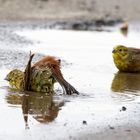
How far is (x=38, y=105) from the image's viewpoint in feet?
26.8

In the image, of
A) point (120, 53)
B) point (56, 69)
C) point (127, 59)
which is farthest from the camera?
point (120, 53)

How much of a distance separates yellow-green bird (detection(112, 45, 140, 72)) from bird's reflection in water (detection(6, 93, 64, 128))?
299cm

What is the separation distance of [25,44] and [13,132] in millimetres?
8262

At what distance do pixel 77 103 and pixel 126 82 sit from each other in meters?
2.23

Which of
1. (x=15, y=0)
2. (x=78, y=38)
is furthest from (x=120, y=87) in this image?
(x=15, y=0)

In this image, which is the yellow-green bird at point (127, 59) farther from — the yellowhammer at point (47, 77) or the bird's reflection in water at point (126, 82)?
the yellowhammer at point (47, 77)

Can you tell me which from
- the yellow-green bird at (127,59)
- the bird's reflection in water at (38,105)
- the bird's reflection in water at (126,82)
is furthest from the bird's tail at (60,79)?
the yellow-green bird at (127,59)

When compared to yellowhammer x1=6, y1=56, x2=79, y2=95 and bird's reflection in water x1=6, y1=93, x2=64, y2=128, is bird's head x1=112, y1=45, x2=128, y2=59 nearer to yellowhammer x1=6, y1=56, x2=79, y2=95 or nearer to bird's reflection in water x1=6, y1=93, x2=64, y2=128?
yellowhammer x1=6, y1=56, x2=79, y2=95

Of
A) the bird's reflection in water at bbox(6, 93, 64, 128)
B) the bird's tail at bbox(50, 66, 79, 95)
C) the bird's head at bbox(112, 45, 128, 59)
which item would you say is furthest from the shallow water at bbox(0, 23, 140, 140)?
the bird's head at bbox(112, 45, 128, 59)

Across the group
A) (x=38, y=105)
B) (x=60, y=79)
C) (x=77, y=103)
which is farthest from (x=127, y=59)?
(x=38, y=105)

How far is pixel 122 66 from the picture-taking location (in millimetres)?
11391

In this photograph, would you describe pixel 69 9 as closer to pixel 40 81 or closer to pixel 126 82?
pixel 126 82

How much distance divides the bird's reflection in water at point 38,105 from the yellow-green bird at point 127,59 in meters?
2.99

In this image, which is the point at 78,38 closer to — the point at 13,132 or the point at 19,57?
the point at 19,57
